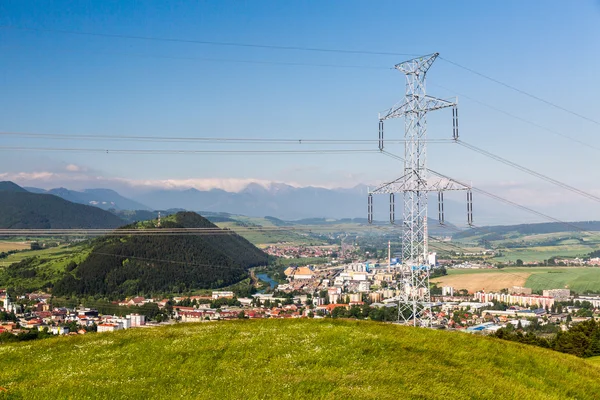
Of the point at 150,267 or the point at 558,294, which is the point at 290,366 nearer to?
the point at 558,294

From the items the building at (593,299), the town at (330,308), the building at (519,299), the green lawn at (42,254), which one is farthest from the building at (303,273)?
the green lawn at (42,254)

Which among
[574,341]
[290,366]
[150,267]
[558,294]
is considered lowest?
[558,294]

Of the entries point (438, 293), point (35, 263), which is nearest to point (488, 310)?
point (438, 293)

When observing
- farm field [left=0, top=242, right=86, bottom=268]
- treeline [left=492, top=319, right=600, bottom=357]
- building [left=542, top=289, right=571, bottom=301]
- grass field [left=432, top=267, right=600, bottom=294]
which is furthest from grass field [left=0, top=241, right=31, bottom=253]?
treeline [left=492, top=319, right=600, bottom=357]

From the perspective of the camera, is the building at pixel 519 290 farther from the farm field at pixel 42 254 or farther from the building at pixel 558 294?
the farm field at pixel 42 254

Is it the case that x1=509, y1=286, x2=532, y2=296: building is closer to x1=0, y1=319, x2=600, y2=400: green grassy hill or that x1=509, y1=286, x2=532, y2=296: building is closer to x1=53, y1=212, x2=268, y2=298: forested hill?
x1=53, y1=212, x2=268, y2=298: forested hill

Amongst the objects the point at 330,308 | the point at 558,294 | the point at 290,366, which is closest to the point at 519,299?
the point at 558,294

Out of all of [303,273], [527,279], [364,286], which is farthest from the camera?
[303,273]

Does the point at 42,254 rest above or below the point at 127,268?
above
